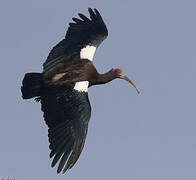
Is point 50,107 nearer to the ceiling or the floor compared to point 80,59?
nearer to the floor

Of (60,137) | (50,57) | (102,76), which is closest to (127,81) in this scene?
(102,76)

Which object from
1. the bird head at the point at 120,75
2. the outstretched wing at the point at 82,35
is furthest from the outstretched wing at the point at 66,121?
the bird head at the point at 120,75

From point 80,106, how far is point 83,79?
4.32 feet

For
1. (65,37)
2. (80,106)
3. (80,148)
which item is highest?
(65,37)

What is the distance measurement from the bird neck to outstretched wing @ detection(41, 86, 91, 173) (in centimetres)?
170

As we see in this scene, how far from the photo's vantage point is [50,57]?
2184 cm

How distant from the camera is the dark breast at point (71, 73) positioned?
20.5 m

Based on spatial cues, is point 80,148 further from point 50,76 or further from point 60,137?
point 50,76

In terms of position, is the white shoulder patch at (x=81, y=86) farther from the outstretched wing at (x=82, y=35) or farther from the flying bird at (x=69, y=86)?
the outstretched wing at (x=82, y=35)

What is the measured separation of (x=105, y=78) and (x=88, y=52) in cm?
103

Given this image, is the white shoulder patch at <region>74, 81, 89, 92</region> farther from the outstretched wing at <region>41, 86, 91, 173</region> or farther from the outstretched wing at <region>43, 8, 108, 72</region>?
the outstretched wing at <region>43, 8, 108, 72</region>

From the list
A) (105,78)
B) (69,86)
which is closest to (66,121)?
(69,86)

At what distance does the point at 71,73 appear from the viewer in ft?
68.5

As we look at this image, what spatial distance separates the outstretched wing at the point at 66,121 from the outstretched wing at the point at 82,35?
2.23 m
